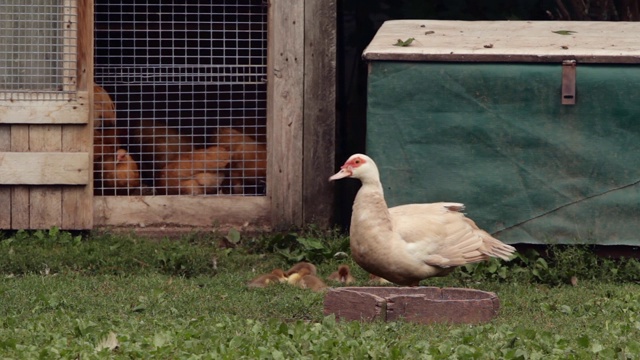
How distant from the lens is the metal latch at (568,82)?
32.1 feet

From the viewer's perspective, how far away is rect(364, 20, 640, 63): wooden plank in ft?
32.3

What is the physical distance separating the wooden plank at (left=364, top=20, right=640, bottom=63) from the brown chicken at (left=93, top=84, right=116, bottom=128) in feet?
8.69

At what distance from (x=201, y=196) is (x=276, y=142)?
857 millimetres

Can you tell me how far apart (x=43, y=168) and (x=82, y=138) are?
43 cm

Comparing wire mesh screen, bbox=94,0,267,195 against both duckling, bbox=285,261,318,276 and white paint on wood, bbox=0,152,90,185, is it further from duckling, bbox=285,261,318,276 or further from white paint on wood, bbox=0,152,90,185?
duckling, bbox=285,261,318,276

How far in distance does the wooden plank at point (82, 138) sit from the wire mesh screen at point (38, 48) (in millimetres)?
72

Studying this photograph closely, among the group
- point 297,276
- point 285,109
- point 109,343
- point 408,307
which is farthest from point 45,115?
point 109,343

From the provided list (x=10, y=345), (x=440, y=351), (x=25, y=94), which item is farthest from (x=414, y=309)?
(x=25, y=94)

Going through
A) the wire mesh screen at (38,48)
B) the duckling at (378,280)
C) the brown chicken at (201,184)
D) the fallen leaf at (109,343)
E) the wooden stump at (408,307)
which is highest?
the wire mesh screen at (38,48)

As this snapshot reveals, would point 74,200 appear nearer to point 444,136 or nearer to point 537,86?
point 444,136

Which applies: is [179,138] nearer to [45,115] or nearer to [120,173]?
A: [120,173]

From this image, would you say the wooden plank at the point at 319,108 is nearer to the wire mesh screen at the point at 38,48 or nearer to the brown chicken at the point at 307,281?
the brown chicken at the point at 307,281

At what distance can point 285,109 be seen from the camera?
11.4 metres

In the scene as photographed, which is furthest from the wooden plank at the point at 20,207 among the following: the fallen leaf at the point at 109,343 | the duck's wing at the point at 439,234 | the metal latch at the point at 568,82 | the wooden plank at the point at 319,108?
the fallen leaf at the point at 109,343
